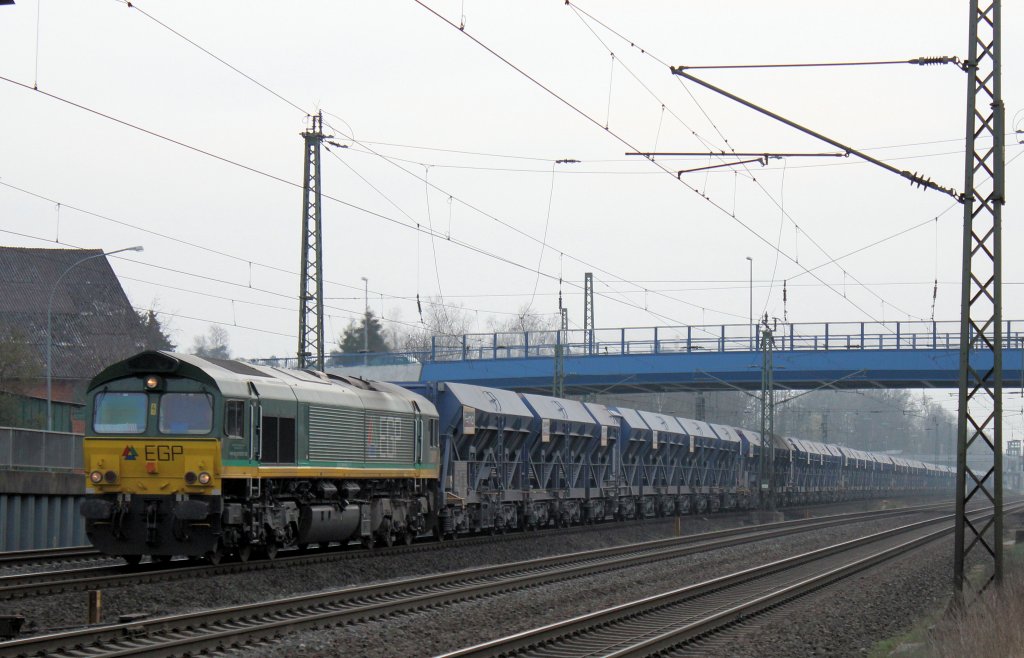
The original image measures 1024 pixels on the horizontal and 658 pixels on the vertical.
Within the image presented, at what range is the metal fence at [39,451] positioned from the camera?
26.6 m

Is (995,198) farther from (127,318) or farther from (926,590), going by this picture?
(127,318)

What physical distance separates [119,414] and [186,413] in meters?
1.25

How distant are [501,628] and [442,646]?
74.0 inches

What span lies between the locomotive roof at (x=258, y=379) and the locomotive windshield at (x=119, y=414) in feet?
1.18

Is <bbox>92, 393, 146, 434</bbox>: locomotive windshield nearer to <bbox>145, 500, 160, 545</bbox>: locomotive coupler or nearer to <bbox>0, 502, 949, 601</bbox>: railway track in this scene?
<bbox>145, 500, 160, 545</bbox>: locomotive coupler

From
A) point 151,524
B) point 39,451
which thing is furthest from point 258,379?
point 39,451

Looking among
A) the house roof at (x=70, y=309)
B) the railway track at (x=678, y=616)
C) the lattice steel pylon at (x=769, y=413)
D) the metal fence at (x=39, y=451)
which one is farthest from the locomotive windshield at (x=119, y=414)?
the house roof at (x=70, y=309)

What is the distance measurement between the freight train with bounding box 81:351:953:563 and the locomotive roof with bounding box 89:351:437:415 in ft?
0.11

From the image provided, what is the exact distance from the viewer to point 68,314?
61.3 metres

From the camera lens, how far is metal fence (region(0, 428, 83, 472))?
26562mm

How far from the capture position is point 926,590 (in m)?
23.1

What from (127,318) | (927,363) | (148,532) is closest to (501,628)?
(148,532)

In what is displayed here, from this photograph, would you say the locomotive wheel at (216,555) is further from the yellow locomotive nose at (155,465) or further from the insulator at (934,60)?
the insulator at (934,60)

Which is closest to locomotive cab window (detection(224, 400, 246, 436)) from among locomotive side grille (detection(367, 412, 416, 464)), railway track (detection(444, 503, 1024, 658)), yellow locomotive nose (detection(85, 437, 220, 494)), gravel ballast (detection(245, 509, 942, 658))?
yellow locomotive nose (detection(85, 437, 220, 494))
